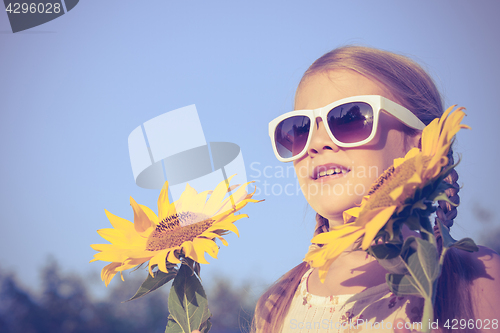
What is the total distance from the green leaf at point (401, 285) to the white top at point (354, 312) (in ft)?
1.81

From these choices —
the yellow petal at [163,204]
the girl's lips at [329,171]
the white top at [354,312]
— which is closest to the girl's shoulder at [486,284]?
the white top at [354,312]

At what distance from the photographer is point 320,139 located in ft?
6.31

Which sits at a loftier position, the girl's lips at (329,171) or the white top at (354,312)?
the girl's lips at (329,171)

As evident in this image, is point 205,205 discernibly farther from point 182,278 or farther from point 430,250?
point 430,250

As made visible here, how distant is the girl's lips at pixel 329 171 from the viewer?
189 centimetres

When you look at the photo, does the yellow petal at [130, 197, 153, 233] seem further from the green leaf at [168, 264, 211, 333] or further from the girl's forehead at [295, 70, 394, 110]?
the girl's forehead at [295, 70, 394, 110]

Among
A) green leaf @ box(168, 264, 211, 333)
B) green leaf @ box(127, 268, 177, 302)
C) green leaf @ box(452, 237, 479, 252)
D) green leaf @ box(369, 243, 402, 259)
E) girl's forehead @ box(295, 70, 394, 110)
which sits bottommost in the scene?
green leaf @ box(168, 264, 211, 333)

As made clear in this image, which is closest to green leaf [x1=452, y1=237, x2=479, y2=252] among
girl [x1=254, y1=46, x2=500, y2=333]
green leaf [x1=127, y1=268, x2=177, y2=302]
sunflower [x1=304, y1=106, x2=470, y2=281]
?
sunflower [x1=304, y1=106, x2=470, y2=281]

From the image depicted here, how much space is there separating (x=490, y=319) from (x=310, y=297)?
3.05 feet

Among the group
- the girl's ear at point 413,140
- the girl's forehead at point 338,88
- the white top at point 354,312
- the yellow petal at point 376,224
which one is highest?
the girl's forehead at point 338,88

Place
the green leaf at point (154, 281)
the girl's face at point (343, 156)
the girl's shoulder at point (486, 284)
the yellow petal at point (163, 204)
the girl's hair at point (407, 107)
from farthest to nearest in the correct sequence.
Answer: the girl's face at point (343, 156) < the yellow petal at point (163, 204) < the girl's hair at point (407, 107) < the girl's shoulder at point (486, 284) < the green leaf at point (154, 281)

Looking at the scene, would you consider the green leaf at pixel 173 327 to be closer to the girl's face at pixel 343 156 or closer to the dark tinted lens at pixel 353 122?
the girl's face at pixel 343 156

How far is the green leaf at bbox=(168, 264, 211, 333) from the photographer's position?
1.37m

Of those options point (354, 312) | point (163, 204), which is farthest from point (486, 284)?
point (163, 204)
